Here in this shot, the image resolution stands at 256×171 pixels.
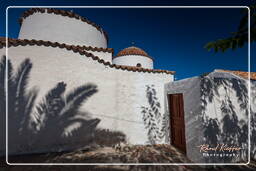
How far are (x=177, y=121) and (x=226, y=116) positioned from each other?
1.79 meters

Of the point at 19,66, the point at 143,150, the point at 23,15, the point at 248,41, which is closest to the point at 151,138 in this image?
the point at 143,150

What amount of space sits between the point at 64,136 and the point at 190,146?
515 cm

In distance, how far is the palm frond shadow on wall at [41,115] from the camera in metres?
5.04

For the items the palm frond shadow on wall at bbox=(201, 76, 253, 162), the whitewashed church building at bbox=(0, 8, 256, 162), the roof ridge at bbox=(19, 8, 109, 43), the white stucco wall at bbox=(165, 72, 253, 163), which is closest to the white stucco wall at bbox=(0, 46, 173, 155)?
the whitewashed church building at bbox=(0, 8, 256, 162)

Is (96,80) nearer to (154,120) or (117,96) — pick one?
(117,96)

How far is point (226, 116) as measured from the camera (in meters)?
4.36

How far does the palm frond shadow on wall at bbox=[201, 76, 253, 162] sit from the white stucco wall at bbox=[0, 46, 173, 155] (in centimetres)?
238

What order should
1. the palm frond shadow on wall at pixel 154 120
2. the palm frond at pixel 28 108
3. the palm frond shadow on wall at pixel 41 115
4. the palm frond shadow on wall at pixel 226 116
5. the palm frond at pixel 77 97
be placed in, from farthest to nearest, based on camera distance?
the palm frond shadow on wall at pixel 154 120
the palm frond at pixel 77 97
the palm frond at pixel 28 108
the palm frond shadow on wall at pixel 41 115
the palm frond shadow on wall at pixel 226 116

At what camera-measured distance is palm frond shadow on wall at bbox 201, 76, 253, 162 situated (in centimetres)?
417

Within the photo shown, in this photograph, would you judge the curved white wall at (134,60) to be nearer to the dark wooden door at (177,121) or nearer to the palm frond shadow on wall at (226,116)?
the dark wooden door at (177,121)

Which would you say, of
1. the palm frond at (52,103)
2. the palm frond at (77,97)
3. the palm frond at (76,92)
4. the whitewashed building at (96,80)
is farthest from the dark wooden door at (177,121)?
the palm frond at (52,103)

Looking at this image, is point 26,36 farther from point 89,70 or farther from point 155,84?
point 155,84

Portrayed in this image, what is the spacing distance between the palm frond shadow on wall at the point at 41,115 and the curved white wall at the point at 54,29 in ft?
9.92

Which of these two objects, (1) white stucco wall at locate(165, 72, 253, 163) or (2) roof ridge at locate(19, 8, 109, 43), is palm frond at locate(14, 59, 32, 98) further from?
(1) white stucco wall at locate(165, 72, 253, 163)
